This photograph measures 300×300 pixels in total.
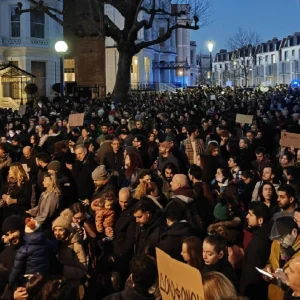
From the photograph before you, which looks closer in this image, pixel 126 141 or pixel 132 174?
pixel 132 174

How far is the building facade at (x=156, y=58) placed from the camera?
52.4 meters

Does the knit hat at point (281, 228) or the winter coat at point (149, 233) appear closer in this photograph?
the knit hat at point (281, 228)

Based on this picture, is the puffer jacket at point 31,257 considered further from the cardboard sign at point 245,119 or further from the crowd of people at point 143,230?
the cardboard sign at point 245,119

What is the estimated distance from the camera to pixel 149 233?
23.0 feet

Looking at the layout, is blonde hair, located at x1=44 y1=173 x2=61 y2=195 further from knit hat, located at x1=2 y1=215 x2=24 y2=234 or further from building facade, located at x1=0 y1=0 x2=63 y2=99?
building facade, located at x1=0 y1=0 x2=63 y2=99

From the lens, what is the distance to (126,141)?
44.8 feet

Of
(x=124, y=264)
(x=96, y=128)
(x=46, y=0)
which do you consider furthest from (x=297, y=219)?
(x=46, y=0)

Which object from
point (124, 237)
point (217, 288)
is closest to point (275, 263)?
point (217, 288)

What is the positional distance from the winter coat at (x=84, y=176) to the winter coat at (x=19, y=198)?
109cm

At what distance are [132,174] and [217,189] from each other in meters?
1.35

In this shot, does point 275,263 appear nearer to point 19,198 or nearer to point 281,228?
point 281,228

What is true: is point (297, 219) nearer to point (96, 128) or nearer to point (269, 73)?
point (96, 128)

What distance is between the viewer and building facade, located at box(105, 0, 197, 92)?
5238 cm

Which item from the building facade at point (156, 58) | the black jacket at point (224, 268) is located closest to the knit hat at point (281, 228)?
the black jacket at point (224, 268)
